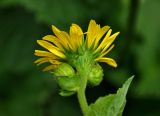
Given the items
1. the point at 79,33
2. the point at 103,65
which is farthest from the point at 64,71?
the point at 103,65

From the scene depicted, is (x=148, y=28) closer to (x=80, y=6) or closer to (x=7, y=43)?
(x=80, y=6)

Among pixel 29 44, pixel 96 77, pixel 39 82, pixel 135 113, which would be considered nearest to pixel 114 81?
pixel 135 113

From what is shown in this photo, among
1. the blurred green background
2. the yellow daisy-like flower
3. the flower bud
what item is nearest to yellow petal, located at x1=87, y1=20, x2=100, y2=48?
the yellow daisy-like flower

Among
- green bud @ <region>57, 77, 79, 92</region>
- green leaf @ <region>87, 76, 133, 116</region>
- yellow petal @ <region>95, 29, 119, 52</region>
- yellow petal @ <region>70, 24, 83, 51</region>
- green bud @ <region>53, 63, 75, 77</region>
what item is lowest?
green leaf @ <region>87, 76, 133, 116</region>

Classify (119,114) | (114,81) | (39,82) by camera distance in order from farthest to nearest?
(39,82)
(114,81)
(119,114)

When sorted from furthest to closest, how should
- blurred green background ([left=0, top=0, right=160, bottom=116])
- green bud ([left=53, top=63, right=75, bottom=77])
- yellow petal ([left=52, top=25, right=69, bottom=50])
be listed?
blurred green background ([left=0, top=0, right=160, bottom=116]) < green bud ([left=53, top=63, right=75, bottom=77]) < yellow petal ([left=52, top=25, right=69, bottom=50])

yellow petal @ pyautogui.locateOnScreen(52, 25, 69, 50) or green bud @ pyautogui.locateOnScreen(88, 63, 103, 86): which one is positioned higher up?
yellow petal @ pyautogui.locateOnScreen(52, 25, 69, 50)

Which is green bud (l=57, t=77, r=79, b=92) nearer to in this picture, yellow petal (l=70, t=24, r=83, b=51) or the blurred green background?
yellow petal (l=70, t=24, r=83, b=51)
